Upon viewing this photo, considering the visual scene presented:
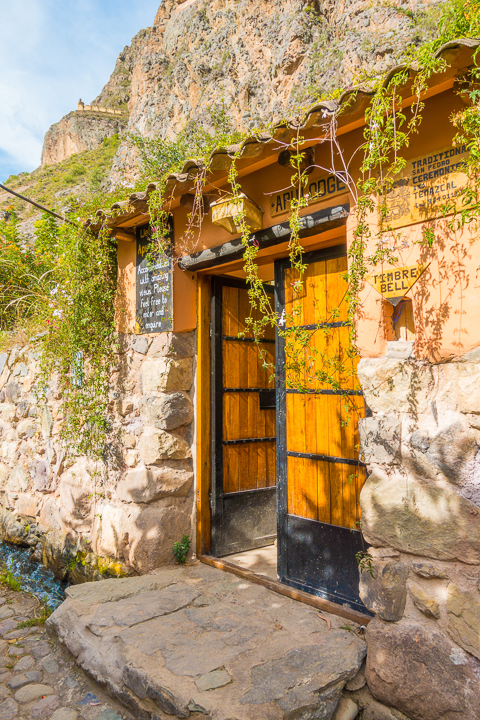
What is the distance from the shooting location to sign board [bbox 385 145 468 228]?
193 centimetres

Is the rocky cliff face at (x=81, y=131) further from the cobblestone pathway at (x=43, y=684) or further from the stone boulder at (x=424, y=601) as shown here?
the stone boulder at (x=424, y=601)

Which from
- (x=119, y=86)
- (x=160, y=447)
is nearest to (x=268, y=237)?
(x=160, y=447)

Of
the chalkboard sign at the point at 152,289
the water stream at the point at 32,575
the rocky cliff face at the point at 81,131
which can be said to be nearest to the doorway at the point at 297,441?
the chalkboard sign at the point at 152,289

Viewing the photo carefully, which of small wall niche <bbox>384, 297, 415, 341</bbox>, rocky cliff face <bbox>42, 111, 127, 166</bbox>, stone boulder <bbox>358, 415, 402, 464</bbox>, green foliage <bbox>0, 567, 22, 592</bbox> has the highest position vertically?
rocky cliff face <bbox>42, 111, 127, 166</bbox>

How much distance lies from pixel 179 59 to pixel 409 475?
119 ft

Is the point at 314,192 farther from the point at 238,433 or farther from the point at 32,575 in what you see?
the point at 32,575

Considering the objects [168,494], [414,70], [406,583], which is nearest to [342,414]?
[406,583]

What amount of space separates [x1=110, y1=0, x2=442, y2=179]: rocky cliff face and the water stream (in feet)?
39.8

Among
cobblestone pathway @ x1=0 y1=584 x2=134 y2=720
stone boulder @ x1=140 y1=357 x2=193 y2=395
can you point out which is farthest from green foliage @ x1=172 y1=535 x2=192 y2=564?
stone boulder @ x1=140 y1=357 x2=193 y2=395

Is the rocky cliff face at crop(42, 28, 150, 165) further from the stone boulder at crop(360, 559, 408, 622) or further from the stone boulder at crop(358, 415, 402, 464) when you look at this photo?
the stone boulder at crop(360, 559, 408, 622)

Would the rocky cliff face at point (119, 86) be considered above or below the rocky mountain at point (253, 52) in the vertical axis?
above

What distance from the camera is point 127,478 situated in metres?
3.50

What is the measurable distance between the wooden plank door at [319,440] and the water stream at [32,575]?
84.4 inches

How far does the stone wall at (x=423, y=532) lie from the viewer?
5.74 feet
